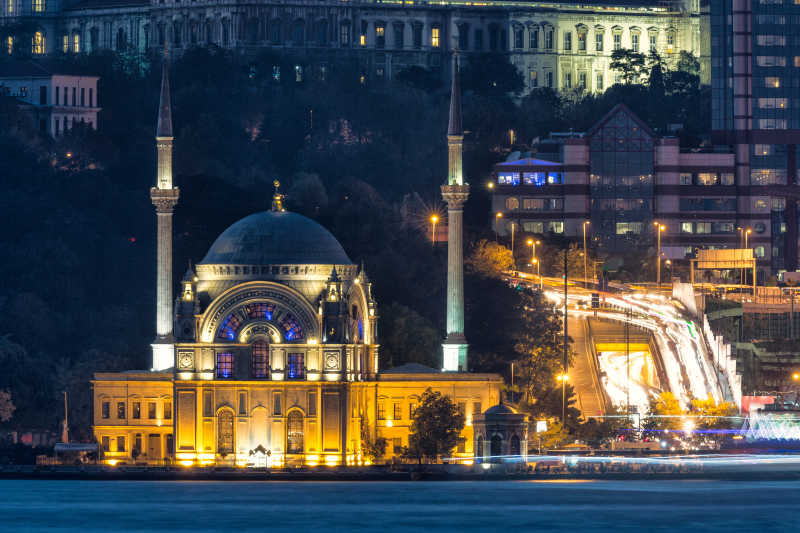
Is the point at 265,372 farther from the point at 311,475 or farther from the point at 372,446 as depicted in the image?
the point at 311,475

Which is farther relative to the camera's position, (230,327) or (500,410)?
(230,327)

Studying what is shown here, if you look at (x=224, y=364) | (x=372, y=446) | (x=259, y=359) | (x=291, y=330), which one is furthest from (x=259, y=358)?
(x=372, y=446)

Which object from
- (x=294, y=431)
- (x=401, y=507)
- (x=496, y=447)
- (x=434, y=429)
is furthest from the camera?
(x=294, y=431)

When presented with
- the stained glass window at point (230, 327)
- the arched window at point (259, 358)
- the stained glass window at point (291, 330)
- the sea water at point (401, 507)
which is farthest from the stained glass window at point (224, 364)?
the sea water at point (401, 507)

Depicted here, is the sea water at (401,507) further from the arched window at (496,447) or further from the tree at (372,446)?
the tree at (372,446)

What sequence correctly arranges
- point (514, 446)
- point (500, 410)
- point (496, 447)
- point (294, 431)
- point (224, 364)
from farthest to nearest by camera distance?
point (224, 364)
point (294, 431)
point (500, 410)
point (496, 447)
point (514, 446)

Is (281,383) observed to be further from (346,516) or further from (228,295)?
(346,516)

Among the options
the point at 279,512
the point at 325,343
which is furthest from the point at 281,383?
the point at 279,512
